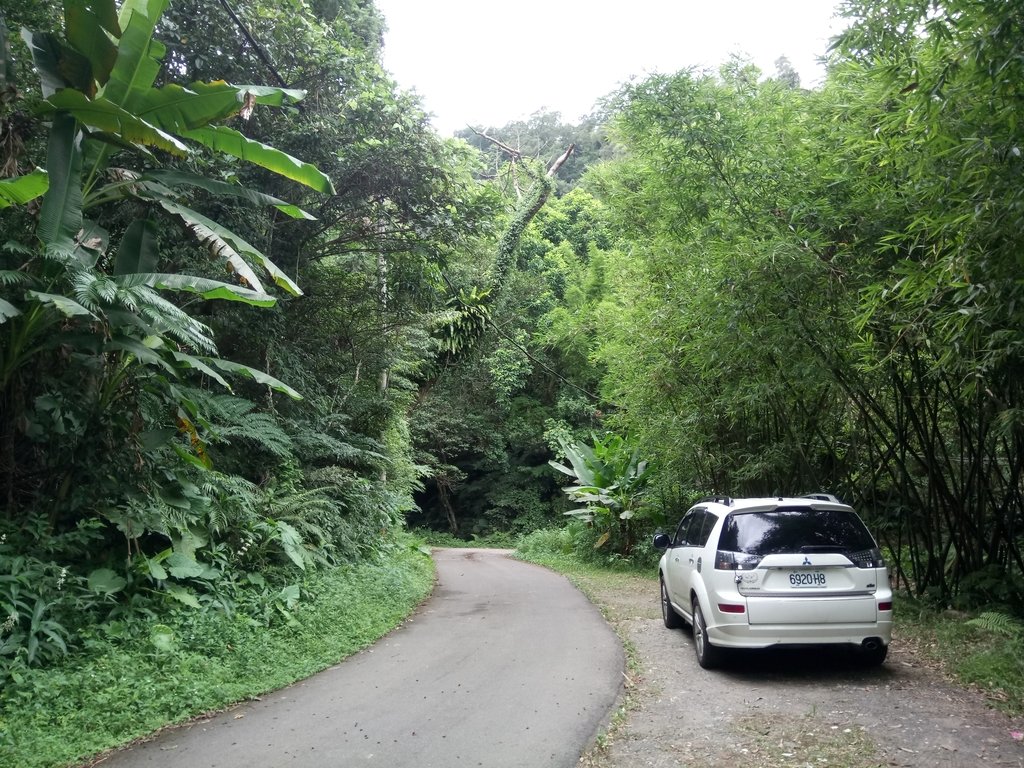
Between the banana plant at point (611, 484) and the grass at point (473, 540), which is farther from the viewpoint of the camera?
the grass at point (473, 540)

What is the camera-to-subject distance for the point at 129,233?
774cm

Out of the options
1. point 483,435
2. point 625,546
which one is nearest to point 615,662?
point 625,546

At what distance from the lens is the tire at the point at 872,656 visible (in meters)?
6.56

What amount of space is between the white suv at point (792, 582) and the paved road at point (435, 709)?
1216 millimetres

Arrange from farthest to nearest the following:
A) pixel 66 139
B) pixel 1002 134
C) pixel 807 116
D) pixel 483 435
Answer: pixel 483 435
pixel 807 116
pixel 66 139
pixel 1002 134

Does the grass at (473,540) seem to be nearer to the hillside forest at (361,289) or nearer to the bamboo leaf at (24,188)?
the hillside forest at (361,289)

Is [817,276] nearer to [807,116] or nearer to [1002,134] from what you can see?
[807,116]

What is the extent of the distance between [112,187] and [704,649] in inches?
288

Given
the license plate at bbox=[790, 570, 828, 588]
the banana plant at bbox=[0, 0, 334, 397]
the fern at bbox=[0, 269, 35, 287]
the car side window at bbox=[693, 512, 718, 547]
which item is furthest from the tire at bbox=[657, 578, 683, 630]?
the fern at bbox=[0, 269, 35, 287]

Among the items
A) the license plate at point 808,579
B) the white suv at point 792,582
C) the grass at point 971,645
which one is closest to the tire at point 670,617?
the white suv at point 792,582

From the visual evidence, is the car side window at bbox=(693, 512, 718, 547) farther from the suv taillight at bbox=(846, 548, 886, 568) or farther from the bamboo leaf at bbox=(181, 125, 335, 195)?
the bamboo leaf at bbox=(181, 125, 335, 195)

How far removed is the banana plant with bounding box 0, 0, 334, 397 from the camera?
6.31m

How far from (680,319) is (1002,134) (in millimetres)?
6045

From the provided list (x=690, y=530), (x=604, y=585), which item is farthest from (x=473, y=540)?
(x=690, y=530)
